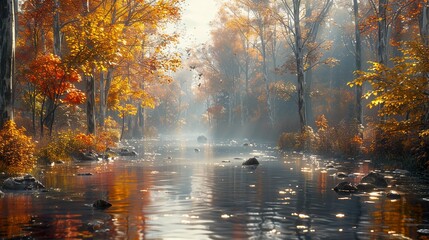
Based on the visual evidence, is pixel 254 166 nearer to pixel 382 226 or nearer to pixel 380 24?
pixel 380 24

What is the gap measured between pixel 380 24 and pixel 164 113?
83.3m

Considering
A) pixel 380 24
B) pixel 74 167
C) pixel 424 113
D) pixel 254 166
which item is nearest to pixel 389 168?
pixel 424 113

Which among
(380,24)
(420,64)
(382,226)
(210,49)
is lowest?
(382,226)

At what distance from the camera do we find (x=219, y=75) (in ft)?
261

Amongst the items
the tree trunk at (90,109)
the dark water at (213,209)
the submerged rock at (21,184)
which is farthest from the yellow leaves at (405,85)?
the tree trunk at (90,109)

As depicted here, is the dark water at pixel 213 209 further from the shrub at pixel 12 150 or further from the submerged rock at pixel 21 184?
the shrub at pixel 12 150

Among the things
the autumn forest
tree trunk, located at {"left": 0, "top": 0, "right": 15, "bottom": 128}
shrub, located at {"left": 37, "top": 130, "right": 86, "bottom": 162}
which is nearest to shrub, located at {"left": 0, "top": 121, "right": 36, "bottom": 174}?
the autumn forest

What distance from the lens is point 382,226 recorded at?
10.1 meters

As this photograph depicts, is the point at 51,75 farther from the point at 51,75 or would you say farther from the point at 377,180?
→ the point at 377,180

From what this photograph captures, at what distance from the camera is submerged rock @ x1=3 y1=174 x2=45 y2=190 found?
15797 mm

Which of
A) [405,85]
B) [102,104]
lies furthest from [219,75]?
[405,85]

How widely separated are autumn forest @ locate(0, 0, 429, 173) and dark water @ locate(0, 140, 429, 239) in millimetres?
3582

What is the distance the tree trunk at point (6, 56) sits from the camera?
2006 centimetres

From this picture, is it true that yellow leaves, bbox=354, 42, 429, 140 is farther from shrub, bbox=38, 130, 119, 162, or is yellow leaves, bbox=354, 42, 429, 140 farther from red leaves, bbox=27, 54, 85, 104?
red leaves, bbox=27, 54, 85, 104
